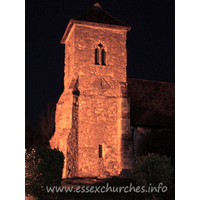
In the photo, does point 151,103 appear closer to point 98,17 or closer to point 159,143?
point 159,143

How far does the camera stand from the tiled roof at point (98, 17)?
73.5 ft

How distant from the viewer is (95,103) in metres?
21.1

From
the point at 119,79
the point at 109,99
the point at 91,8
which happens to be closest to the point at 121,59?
the point at 119,79

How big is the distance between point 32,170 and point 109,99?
9.12 metres

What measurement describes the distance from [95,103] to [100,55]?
374 centimetres

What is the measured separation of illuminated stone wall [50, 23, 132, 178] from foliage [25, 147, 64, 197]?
473cm

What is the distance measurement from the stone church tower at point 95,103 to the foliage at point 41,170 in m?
4.72

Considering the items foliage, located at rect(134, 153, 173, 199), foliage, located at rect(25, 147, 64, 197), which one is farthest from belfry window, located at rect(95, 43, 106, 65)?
foliage, located at rect(134, 153, 173, 199)

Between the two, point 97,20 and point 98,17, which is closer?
point 97,20

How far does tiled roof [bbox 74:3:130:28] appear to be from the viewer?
2241 cm

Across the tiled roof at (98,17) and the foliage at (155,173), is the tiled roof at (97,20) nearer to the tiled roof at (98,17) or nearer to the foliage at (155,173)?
the tiled roof at (98,17)

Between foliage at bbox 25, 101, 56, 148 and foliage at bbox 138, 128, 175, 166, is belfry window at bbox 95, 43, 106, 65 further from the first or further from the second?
foliage at bbox 25, 101, 56, 148

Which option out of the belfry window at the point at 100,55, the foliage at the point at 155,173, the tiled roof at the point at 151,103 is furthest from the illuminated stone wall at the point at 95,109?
the foliage at the point at 155,173

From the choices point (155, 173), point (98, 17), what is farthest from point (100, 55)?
point (155, 173)
